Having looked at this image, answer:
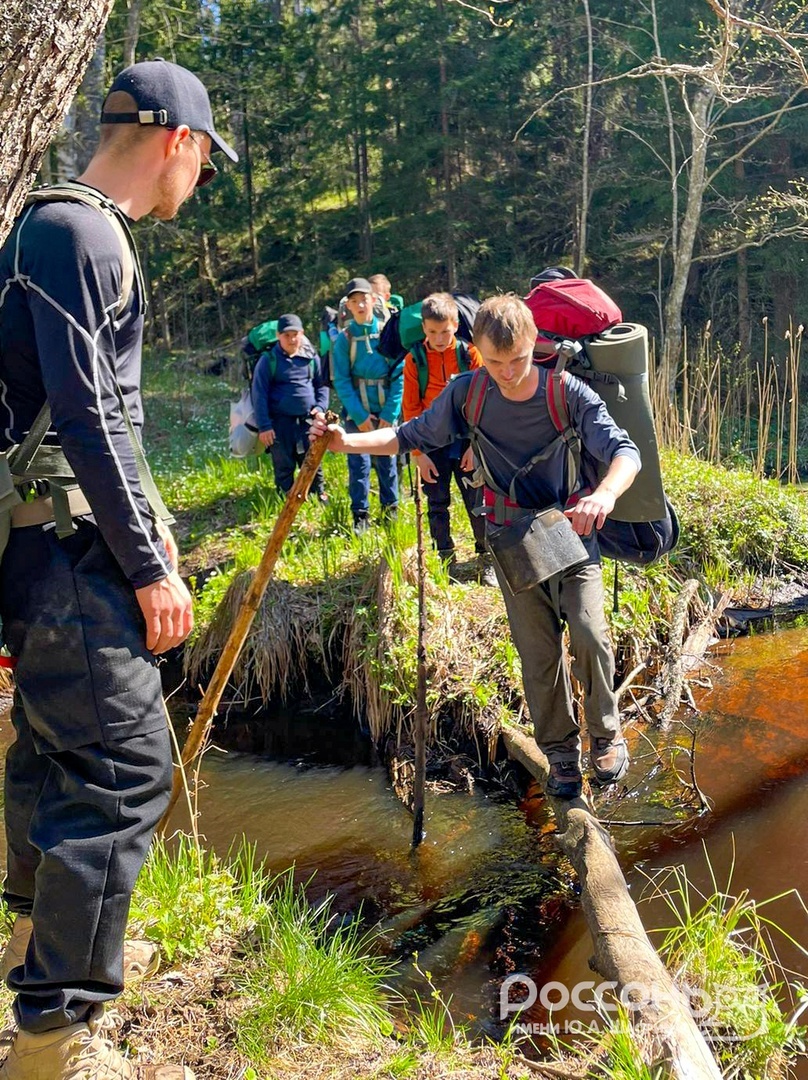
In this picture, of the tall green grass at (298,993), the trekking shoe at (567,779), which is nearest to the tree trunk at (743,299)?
the trekking shoe at (567,779)

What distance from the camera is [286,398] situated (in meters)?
8.80

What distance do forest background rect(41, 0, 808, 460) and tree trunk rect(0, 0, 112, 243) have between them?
16.1m

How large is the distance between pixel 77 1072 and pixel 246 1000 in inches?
32.2

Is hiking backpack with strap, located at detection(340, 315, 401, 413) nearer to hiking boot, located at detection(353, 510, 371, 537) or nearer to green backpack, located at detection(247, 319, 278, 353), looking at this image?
hiking boot, located at detection(353, 510, 371, 537)

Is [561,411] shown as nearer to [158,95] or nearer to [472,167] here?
[158,95]

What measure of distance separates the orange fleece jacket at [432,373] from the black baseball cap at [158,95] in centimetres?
462

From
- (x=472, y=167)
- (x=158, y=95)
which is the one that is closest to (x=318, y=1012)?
(x=158, y=95)

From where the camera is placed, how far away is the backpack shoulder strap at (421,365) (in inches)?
275

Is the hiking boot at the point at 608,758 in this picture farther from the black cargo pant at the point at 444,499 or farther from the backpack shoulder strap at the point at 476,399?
the black cargo pant at the point at 444,499

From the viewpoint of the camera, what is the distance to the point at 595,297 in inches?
164

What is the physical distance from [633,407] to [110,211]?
8.65 ft

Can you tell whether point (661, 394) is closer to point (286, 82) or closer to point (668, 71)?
point (668, 71)

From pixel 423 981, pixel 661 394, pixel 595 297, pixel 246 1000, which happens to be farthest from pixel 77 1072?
pixel 661 394

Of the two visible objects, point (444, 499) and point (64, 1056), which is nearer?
point (64, 1056)
